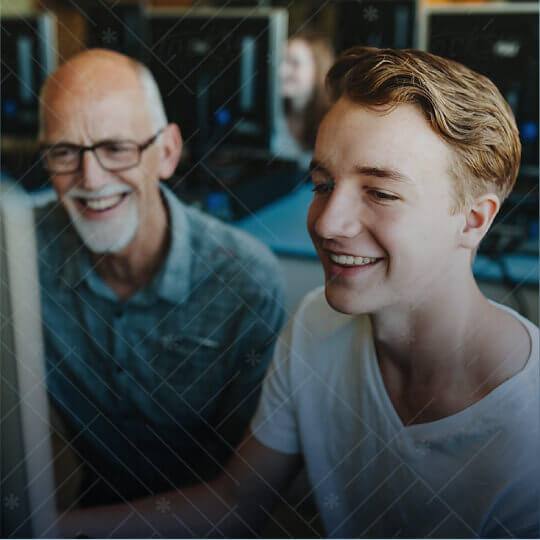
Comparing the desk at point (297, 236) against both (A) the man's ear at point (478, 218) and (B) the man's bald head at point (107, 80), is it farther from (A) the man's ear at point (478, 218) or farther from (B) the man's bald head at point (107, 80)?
(B) the man's bald head at point (107, 80)

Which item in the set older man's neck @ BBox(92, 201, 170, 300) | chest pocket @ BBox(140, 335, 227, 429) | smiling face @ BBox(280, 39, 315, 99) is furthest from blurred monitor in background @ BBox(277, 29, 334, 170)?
chest pocket @ BBox(140, 335, 227, 429)

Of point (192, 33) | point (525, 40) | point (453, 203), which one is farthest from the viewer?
point (192, 33)

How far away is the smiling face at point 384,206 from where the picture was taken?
60cm

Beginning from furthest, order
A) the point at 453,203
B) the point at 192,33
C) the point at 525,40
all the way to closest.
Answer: the point at 192,33
the point at 525,40
the point at 453,203

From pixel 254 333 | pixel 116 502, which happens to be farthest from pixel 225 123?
pixel 116 502

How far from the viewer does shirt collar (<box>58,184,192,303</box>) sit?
0.86m

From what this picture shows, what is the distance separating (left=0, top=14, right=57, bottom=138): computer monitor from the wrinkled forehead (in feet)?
0.22

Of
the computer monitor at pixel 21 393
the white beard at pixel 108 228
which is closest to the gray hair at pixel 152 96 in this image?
the white beard at pixel 108 228

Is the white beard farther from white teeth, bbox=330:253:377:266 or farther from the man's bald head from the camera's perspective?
white teeth, bbox=330:253:377:266

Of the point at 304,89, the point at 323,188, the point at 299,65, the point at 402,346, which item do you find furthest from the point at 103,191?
the point at 304,89

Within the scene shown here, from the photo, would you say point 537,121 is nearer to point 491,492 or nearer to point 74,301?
point 491,492

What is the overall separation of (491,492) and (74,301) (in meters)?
0.63

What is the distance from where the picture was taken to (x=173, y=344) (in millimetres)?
890

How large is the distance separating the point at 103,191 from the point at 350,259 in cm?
38
